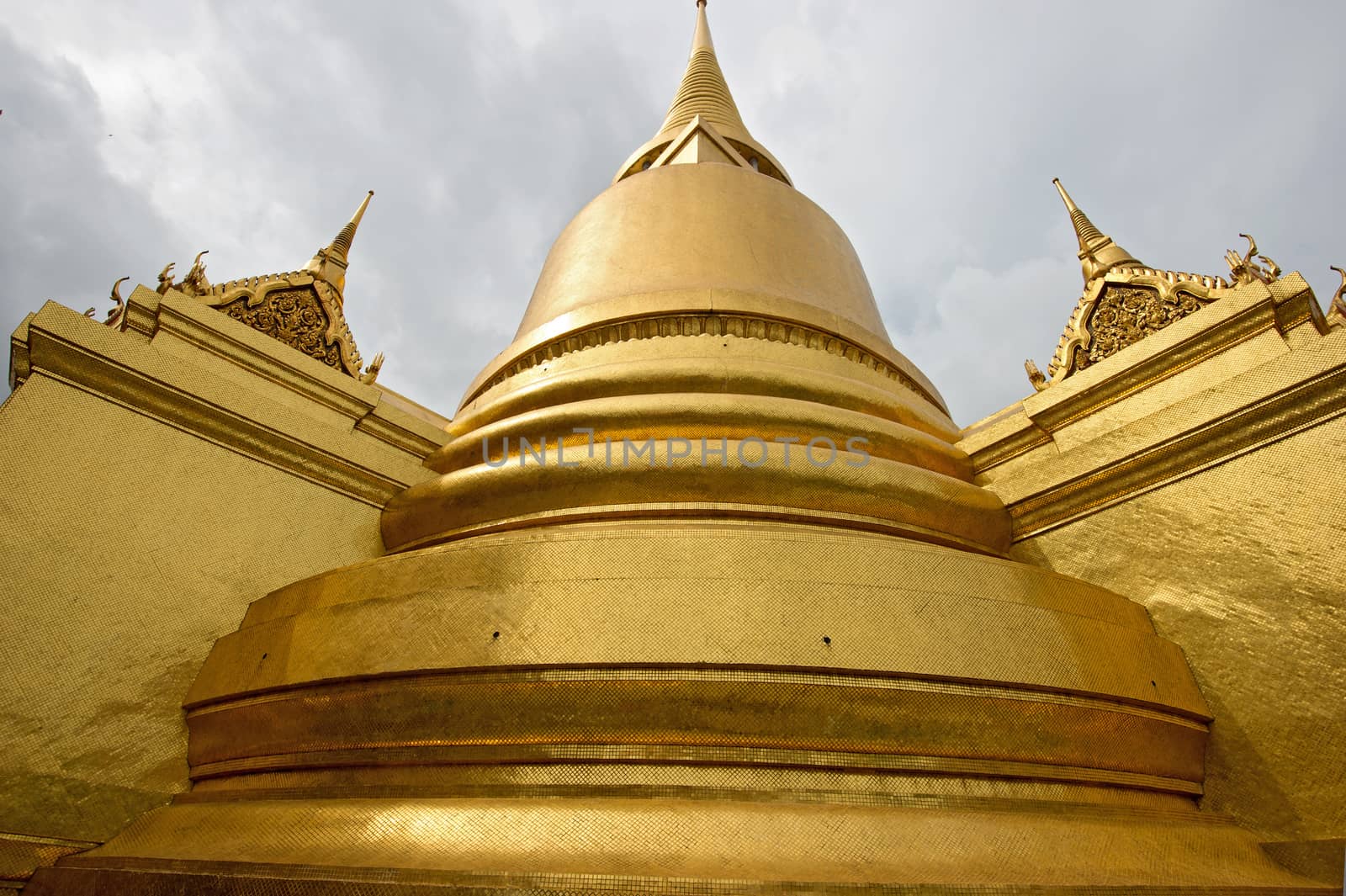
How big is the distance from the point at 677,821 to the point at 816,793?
478 millimetres

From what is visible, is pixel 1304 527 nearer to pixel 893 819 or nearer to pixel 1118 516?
pixel 1118 516

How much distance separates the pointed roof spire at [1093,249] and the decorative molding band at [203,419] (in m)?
4.82

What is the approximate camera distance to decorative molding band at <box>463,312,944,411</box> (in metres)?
4.79

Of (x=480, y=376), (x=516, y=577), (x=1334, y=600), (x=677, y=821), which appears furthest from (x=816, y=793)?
(x=480, y=376)

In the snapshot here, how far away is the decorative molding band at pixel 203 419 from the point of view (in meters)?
3.53

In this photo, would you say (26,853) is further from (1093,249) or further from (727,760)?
(1093,249)

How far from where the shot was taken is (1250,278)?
3.91 metres

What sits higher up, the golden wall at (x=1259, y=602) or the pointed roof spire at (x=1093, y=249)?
the pointed roof spire at (x=1093, y=249)

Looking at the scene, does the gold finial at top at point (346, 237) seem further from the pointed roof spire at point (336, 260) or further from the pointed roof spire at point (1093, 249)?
the pointed roof spire at point (1093, 249)

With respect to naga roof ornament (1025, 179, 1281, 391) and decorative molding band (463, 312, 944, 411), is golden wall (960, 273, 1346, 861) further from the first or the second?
decorative molding band (463, 312, 944, 411)

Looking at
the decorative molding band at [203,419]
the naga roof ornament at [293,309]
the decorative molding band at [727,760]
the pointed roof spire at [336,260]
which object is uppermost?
the pointed roof spire at [336,260]

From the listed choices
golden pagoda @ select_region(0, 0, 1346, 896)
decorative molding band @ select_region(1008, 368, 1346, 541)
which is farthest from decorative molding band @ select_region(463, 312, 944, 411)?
decorative molding band @ select_region(1008, 368, 1346, 541)

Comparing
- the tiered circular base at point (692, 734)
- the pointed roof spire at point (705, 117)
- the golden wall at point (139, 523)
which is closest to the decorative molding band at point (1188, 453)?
the tiered circular base at point (692, 734)

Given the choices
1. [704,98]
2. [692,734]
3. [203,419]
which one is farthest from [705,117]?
[692,734]
